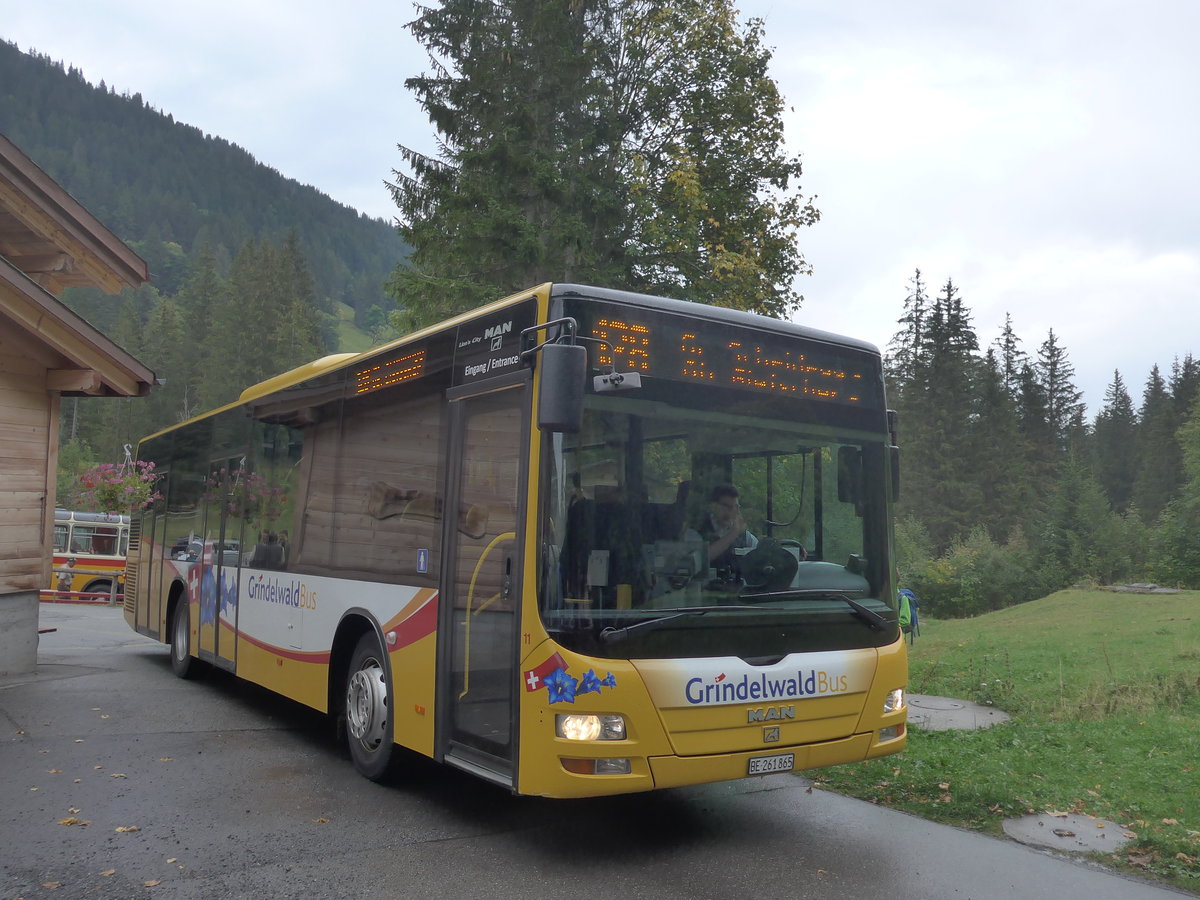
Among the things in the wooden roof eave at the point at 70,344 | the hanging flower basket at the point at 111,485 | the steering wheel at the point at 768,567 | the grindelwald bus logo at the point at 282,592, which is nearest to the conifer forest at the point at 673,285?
the wooden roof eave at the point at 70,344

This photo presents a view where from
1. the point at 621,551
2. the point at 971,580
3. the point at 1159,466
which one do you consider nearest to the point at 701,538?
the point at 621,551

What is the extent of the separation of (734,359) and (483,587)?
1895 mm

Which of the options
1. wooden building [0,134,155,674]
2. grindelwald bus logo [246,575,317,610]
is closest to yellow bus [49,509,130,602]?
wooden building [0,134,155,674]

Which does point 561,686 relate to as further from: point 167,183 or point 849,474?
point 167,183

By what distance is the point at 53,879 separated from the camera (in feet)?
17.3

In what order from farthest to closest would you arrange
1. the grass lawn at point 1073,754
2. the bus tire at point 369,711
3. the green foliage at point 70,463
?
1. the green foliage at point 70,463
2. the bus tire at point 369,711
3. the grass lawn at point 1073,754

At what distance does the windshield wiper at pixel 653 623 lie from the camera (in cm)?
535

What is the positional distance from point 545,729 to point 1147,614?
780 inches

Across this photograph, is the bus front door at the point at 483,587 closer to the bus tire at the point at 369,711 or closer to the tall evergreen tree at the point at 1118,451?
the bus tire at the point at 369,711

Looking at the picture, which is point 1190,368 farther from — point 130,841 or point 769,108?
point 130,841

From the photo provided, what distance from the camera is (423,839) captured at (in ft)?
20.0

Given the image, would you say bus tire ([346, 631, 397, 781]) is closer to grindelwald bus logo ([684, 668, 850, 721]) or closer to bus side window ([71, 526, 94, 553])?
grindelwald bus logo ([684, 668, 850, 721])

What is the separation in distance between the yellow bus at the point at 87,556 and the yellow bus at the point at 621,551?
90.7 ft

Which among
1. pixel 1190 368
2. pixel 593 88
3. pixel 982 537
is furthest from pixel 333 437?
pixel 1190 368
